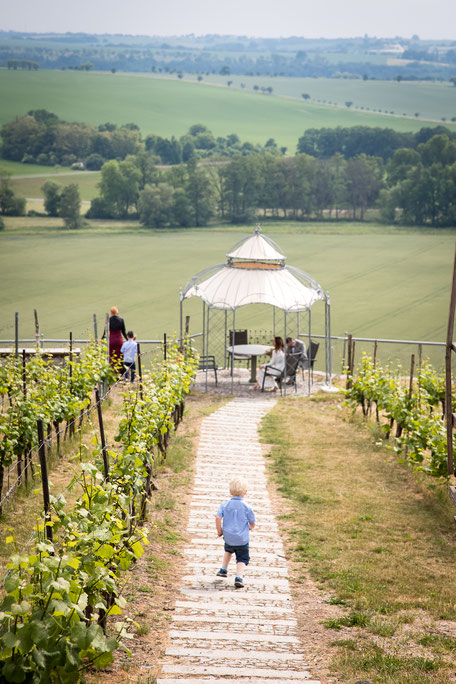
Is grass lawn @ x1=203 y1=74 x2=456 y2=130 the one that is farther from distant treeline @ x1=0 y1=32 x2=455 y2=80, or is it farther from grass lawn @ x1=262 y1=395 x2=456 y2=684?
grass lawn @ x1=262 y1=395 x2=456 y2=684

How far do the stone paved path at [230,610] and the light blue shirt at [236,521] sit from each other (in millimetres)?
345

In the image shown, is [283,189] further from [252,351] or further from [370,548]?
[370,548]

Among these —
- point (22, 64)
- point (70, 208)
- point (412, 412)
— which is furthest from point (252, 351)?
point (22, 64)

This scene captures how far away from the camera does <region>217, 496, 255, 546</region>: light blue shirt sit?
6637 millimetres

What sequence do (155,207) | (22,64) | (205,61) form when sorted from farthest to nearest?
(205,61) → (22,64) → (155,207)

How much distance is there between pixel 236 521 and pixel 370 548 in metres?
1.73

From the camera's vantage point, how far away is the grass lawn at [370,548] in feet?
16.9

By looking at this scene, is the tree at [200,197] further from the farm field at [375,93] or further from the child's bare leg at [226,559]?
the child's bare leg at [226,559]

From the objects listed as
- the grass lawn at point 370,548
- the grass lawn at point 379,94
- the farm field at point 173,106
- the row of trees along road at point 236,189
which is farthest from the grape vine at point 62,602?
the grass lawn at point 379,94

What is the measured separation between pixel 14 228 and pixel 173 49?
13749cm

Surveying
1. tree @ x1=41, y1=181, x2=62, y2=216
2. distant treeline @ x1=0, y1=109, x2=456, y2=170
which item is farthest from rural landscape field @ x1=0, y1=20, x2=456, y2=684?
distant treeline @ x1=0, y1=109, x2=456, y2=170

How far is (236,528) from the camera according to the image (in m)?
6.65

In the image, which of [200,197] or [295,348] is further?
[200,197]

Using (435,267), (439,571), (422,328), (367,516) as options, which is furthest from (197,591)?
(435,267)
